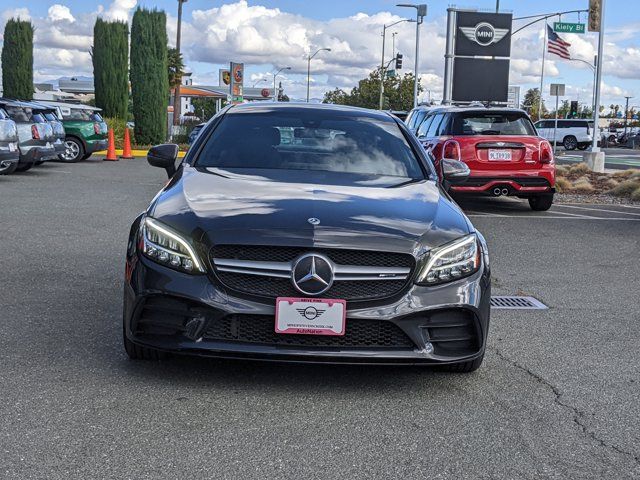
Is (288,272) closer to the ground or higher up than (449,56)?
closer to the ground

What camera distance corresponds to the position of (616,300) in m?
7.42

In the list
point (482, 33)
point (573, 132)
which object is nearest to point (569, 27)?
point (482, 33)

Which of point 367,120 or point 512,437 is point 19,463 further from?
point 367,120

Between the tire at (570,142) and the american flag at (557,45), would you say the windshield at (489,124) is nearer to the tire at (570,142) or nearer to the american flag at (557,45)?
the american flag at (557,45)

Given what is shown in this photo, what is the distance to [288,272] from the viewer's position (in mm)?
4324

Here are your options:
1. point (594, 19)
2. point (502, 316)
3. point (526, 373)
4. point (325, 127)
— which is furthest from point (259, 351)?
point (594, 19)

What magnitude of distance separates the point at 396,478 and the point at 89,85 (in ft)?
467

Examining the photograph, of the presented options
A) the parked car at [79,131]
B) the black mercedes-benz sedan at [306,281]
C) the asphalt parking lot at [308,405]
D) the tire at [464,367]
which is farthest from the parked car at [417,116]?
the black mercedes-benz sedan at [306,281]

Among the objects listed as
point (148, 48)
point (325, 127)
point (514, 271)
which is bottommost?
point (514, 271)

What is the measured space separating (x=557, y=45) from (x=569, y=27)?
4474 millimetres

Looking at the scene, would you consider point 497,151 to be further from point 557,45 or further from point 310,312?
point 557,45

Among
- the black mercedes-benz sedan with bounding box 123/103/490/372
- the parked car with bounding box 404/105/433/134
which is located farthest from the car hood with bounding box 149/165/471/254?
the parked car with bounding box 404/105/433/134

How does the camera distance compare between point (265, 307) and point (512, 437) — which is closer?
point (512, 437)

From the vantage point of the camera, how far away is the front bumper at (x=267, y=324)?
4336mm
